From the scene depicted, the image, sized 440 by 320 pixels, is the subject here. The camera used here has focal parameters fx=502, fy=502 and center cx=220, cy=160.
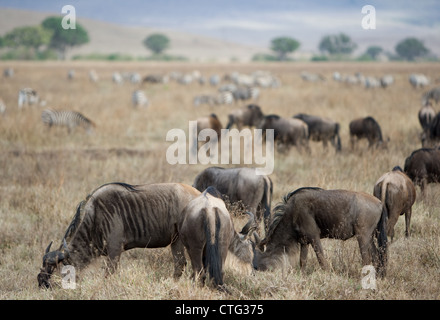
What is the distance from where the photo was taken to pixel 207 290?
14.6ft

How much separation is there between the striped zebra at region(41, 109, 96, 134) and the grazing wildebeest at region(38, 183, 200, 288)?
416 inches

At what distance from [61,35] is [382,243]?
97.3 meters

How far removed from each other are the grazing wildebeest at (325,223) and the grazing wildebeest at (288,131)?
21.7 ft

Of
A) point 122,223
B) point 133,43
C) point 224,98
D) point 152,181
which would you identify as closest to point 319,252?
point 122,223

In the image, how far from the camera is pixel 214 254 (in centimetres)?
446

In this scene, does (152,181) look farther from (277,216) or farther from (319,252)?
(319,252)

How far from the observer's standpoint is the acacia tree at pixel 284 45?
4414 inches

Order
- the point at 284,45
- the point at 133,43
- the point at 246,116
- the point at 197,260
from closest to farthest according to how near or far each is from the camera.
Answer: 1. the point at 197,260
2. the point at 246,116
3. the point at 284,45
4. the point at 133,43

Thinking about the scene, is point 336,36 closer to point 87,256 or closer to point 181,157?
point 181,157

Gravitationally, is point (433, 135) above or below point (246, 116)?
below

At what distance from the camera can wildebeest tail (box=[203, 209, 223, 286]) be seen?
4465 millimetres

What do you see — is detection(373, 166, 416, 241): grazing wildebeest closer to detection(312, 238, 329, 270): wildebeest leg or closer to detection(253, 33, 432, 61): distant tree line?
detection(312, 238, 329, 270): wildebeest leg

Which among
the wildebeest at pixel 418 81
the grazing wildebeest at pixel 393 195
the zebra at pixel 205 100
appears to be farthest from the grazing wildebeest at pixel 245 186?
the wildebeest at pixel 418 81
